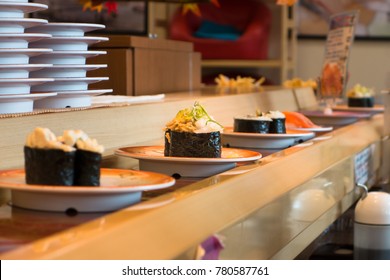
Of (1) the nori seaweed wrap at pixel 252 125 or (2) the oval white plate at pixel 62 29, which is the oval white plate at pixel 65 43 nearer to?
(2) the oval white plate at pixel 62 29

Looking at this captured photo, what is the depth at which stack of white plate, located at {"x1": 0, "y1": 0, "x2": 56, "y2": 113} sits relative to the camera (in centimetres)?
171

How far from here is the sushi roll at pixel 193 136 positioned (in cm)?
167

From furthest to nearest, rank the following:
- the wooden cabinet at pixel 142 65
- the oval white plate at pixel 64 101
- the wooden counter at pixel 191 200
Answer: the wooden cabinet at pixel 142 65 → the oval white plate at pixel 64 101 → the wooden counter at pixel 191 200

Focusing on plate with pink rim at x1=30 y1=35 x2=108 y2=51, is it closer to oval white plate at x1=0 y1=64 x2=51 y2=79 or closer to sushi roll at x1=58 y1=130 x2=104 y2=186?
oval white plate at x1=0 y1=64 x2=51 y2=79

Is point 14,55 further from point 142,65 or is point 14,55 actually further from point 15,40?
point 142,65

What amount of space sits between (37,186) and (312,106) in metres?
3.12

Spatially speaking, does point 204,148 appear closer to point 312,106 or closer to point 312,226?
point 312,226

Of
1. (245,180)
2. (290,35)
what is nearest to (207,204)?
(245,180)

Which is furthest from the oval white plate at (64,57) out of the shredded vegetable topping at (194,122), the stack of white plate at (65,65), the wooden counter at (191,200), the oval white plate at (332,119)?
the oval white plate at (332,119)

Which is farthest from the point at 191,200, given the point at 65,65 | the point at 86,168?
the point at 65,65

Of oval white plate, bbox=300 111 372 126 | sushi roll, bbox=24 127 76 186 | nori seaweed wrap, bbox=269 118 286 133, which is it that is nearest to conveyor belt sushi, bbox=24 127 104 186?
sushi roll, bbox=24 127 76 186

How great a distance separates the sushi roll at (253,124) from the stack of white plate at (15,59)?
Answer: 65 cm

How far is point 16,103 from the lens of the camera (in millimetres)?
1729

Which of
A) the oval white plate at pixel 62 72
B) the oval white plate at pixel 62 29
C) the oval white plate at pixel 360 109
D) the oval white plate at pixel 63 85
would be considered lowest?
the oval white plate at pixel 360 109
